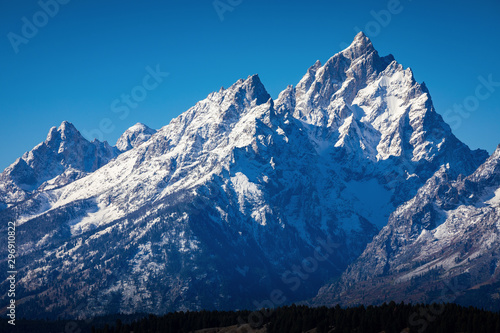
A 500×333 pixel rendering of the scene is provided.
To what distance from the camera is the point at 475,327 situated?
196 m

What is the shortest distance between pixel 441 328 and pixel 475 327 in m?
10.1

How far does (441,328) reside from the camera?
19812cm
